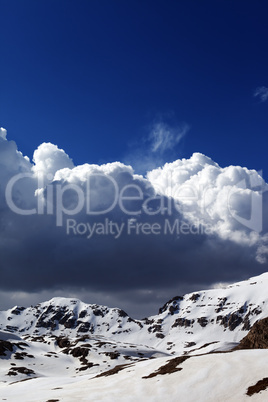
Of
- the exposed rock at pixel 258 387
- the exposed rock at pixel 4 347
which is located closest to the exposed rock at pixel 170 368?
the exposed rock at pixel 258 387

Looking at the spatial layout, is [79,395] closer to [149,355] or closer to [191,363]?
[191,363]

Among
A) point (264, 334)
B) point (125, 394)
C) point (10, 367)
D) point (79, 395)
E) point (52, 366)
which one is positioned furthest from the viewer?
point (52, 366)

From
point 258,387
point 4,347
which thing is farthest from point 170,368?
point 4,347

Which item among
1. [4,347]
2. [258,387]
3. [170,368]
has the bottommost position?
[258,387]

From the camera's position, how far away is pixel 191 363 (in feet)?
159

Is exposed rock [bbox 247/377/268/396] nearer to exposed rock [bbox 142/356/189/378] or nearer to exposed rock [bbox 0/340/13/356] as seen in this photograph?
exposed rock [bbox 142/356/189/378]

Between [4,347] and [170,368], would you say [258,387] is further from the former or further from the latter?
[4,347]

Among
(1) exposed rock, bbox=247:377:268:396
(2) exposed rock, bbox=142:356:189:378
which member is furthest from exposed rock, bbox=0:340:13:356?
(1) exposed rock, bbox=247:377:268:396

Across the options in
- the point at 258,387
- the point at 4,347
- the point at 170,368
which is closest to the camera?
the point at 258,387

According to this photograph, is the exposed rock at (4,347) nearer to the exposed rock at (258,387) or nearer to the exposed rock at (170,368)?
the exposed rock at (170,368)

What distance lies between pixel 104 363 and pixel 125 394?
4710 inches

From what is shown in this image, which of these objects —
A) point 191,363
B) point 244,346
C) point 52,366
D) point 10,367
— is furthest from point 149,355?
point 191,363

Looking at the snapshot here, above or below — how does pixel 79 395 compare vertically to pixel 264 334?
below

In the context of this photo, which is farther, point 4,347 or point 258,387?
point 4,347
